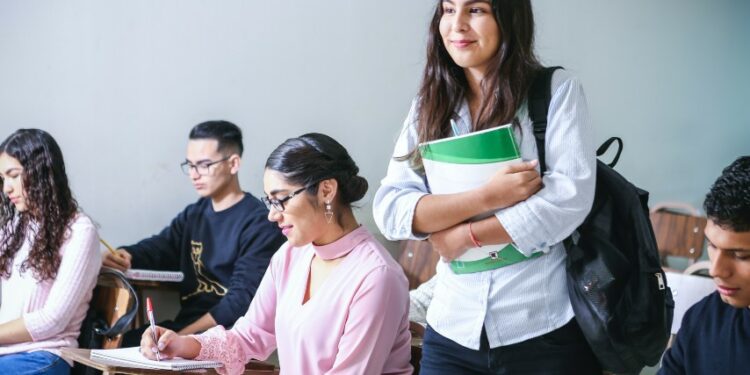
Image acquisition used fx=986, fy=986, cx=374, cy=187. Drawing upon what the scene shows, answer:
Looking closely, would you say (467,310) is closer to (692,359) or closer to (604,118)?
(692,359)

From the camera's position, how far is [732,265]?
1844 millimetres

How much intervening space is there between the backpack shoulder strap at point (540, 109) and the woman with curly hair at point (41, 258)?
1907mm

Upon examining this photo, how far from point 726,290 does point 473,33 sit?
2.22 feet

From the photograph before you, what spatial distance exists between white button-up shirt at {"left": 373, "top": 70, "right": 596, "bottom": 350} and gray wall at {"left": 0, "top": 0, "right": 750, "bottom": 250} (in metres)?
2.32

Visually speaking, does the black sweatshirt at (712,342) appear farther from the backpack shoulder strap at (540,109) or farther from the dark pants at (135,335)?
the dark pants at (135,335)

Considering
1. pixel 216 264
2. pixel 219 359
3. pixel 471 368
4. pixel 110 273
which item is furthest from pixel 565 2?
pixel 471 368

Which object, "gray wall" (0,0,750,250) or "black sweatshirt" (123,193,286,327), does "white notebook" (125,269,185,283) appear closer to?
"black sweatshirt" (123,193,286,327)

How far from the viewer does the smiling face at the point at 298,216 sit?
2264 millimetres

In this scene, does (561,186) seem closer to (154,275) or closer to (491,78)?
(491,78)

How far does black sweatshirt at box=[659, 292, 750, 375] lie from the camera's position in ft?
6.10

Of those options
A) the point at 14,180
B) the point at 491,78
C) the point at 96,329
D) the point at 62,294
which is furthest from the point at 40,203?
the point at 491,78

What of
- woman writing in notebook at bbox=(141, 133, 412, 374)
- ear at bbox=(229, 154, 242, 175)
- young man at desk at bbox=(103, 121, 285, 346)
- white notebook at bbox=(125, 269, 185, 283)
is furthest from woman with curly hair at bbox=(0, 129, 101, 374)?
woman writing in notebook at bbox=(141, 133, 412, 374)

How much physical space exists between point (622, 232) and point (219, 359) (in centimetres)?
105

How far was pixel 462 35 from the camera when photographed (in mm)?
1790
